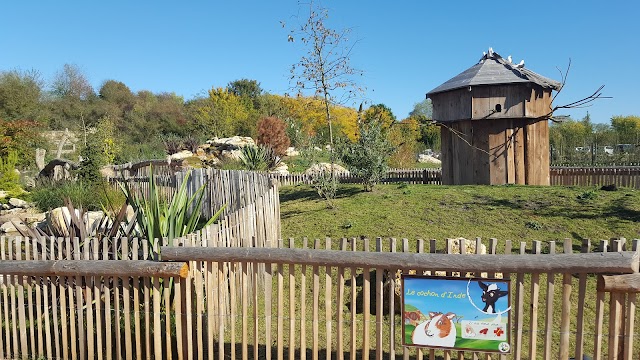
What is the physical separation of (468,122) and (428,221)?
5658 mm

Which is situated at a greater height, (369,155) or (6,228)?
(369,155)

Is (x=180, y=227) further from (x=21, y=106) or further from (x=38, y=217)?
(x=21, y=106)

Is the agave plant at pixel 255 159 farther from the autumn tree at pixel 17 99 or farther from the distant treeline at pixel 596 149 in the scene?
the autumn tree at pixel 17 99

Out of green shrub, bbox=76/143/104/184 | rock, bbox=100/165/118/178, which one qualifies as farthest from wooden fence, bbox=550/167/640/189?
rock, bbox=100/165/118/178

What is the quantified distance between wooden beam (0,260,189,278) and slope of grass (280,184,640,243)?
510 centimetres

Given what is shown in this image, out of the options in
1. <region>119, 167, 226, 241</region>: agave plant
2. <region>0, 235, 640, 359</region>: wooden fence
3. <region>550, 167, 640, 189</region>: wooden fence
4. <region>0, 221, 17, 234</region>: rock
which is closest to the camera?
<region>0, 235, 640, 359</region>: wooden fence

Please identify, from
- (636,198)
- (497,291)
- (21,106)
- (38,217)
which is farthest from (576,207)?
(21,106)

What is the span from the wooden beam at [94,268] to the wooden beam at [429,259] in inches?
4.5

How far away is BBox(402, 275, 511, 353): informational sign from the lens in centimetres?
354

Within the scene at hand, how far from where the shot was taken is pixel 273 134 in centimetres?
2984

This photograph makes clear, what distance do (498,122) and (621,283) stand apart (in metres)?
11.1

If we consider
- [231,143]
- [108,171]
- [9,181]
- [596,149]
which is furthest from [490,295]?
[596,149]

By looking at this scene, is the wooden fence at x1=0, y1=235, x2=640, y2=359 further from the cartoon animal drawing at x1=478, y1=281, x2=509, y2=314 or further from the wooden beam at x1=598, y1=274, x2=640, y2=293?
the cartoon animal drawing at x1=478, y1=281, x2=509, y2=314

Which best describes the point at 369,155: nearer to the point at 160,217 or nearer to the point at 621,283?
the point at 160,217
